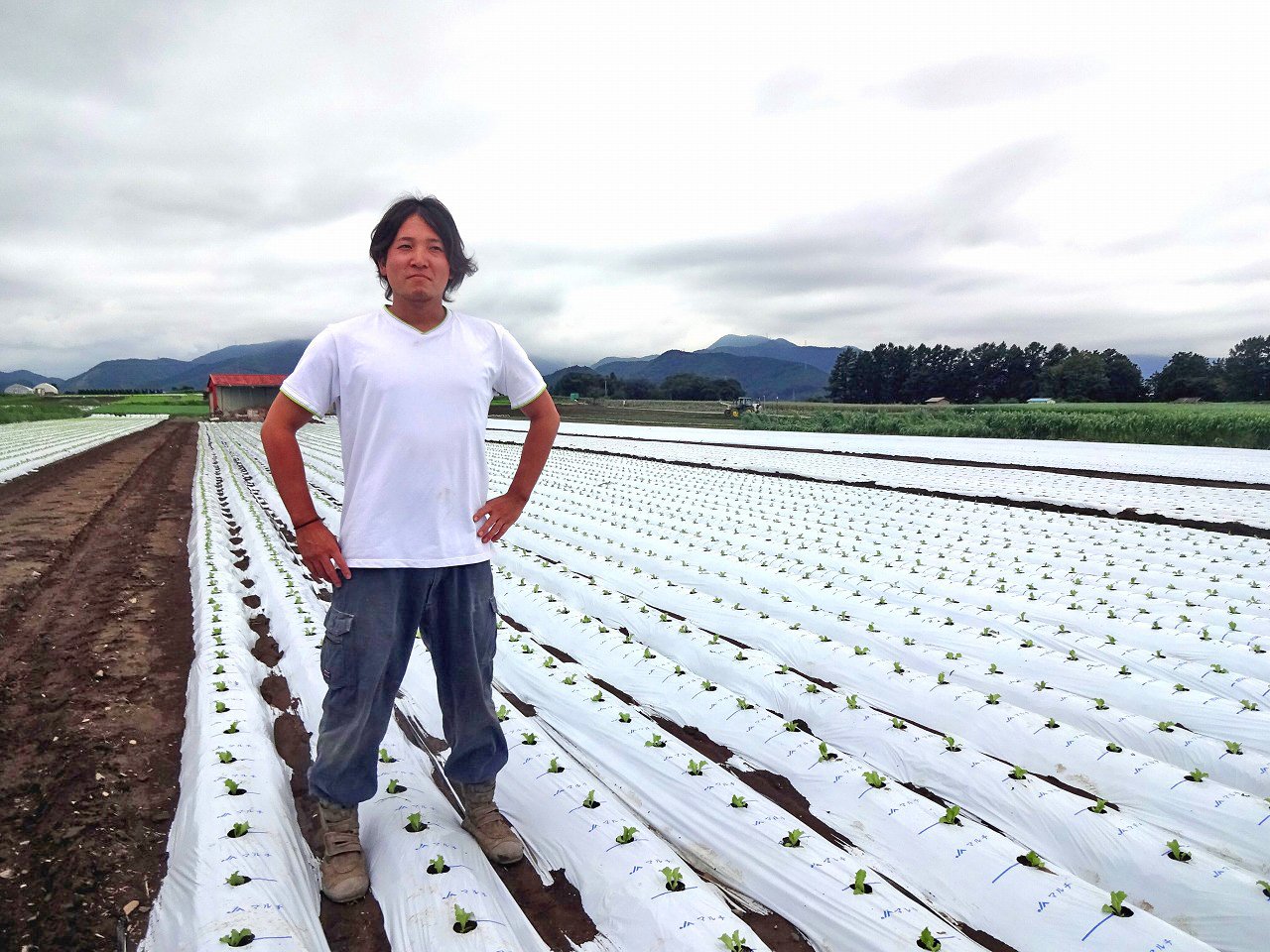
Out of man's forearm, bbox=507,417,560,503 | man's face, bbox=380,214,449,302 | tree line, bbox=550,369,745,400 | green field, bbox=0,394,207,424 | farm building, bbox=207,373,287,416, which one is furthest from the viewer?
tree line, bbox=550,369,745,400

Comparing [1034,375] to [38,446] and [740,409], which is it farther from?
[38,446]

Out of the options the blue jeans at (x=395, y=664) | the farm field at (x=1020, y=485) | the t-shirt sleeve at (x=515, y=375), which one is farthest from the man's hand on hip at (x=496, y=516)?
the farm field at (x=1020, y=485)

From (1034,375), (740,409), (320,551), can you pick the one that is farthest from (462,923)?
(1034,375)

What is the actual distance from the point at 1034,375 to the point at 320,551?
76757 millimetres

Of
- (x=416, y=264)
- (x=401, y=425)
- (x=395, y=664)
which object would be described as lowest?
(x=395, y=664)

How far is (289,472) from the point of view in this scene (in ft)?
7.00

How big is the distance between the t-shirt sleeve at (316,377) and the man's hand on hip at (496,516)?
579 mm

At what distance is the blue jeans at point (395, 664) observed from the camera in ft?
7.21

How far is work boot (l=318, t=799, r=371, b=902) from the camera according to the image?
7.38ft

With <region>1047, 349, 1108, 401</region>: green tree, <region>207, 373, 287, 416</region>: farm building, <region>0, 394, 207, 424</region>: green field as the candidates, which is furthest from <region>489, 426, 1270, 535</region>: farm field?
<region>1047, 349, 1108, 401</region>: green tree

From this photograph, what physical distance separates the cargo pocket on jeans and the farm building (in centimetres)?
5539

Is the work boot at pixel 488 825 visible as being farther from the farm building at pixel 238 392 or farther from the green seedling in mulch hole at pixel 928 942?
the farm building at pixel 238 392

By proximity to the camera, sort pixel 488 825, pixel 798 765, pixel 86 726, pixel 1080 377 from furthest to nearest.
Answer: pixel 1080 377
pixel 86 726
pixel 798 765
pixel 488 825

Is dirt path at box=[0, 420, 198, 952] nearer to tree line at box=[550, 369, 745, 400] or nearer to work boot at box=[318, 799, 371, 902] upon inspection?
work boot at box=[318, 799, 371, 902]
